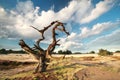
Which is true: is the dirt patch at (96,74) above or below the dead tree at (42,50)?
below

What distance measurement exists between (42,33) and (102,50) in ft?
119

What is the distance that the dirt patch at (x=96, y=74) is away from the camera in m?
16.0

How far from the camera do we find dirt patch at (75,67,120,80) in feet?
52.3

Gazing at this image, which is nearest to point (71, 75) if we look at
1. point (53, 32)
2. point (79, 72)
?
point (79, 72)

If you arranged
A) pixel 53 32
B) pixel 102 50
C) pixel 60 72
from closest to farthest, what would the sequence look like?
1. pixel 60 72
2. pixel 53 32
3. pixel 102 50

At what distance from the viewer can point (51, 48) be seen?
19.0 meters

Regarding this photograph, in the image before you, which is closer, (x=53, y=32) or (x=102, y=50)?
(x=53, y=32)

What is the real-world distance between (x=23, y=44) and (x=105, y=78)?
8.25 meters

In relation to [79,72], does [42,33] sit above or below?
above

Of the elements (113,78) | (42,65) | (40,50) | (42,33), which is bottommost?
(113,78)

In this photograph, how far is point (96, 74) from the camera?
55.2ft

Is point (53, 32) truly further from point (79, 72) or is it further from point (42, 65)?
point (79, 72)

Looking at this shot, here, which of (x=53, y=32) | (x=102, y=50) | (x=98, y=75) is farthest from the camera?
(x=102, y=50)

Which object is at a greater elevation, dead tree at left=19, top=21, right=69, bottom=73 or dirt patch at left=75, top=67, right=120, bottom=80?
dead tree at left=19, top=21, right=69, bottom=73
